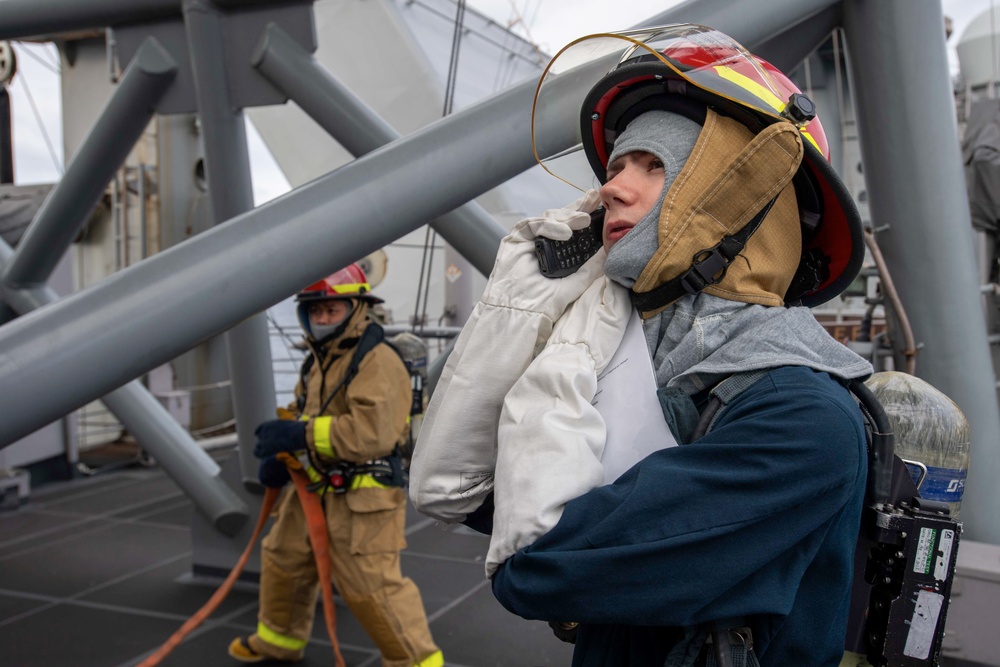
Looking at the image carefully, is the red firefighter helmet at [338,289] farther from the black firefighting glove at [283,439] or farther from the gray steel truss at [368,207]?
the black firefighting glove at [283,439]

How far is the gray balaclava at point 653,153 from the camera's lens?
4.65ft

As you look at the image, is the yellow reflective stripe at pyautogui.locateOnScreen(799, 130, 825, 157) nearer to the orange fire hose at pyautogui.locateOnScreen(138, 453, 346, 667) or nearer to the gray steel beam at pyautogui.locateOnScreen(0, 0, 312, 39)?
the gray steel beam at pyautogui.locateOnScreen(0, 0, 312, 39)

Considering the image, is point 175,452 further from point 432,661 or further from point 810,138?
point 810,138

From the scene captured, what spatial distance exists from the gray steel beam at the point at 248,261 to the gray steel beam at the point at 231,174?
50.6 inches

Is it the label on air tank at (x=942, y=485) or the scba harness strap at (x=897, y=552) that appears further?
the label on air tank at (x=942, y=485)

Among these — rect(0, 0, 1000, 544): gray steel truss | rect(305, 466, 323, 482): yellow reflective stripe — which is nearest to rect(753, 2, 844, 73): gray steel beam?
rect(0, 0, 1000, 544): gray steel truss

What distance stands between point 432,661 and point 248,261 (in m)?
2.47

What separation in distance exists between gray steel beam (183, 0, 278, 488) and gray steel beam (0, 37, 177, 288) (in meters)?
0.26

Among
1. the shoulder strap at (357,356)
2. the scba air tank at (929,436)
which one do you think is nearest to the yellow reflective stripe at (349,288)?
the shoulder strap at (357,356)

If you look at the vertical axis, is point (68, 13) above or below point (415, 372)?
above

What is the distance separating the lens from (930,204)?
3.54 metres

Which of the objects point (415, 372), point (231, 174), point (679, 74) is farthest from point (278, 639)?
point (679, 74)

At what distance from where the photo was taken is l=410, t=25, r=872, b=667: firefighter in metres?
1.23

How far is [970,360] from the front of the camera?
140 inches
